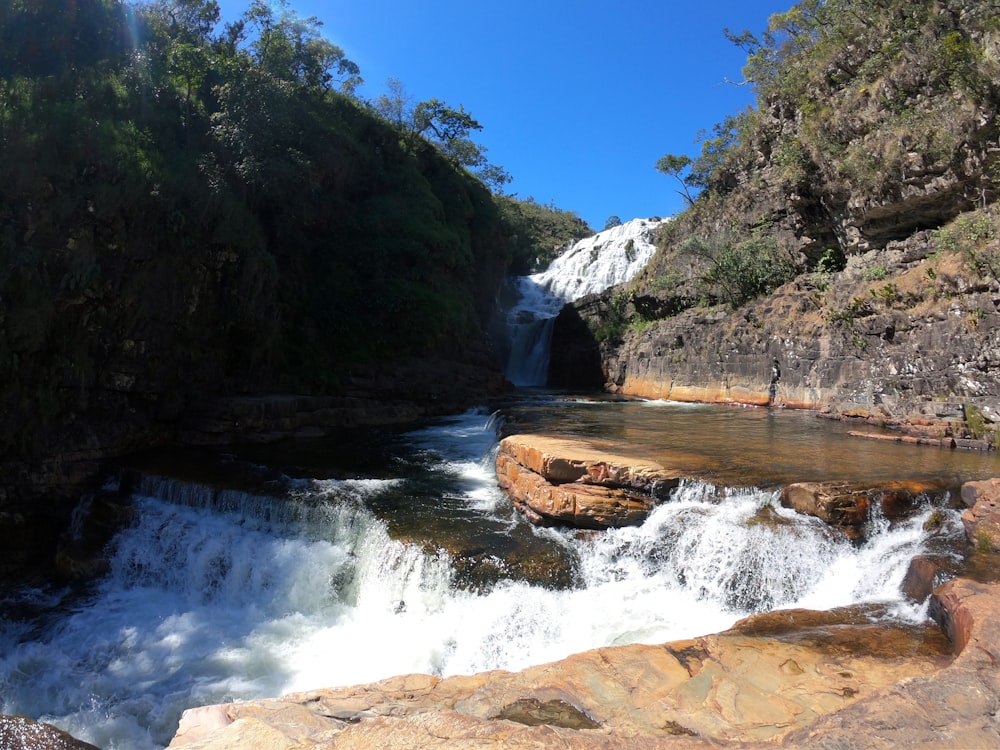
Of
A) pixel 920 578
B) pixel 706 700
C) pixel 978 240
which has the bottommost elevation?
pixel 706 700

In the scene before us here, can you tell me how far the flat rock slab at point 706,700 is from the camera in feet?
9.77

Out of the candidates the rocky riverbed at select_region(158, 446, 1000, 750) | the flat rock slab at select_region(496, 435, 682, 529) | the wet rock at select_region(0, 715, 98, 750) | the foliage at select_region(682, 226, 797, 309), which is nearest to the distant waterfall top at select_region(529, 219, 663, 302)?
the foliage at select_region(682, 226, 797, 309)

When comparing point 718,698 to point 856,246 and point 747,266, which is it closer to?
point 856,246

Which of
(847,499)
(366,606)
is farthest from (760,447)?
(366,606)

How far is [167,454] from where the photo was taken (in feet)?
38.4

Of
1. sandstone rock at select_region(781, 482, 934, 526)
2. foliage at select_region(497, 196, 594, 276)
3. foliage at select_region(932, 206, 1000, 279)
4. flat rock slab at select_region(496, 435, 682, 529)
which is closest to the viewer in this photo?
sandstone rock at select_region(781, 482, 934, 526)

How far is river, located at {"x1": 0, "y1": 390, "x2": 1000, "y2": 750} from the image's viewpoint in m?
5.96

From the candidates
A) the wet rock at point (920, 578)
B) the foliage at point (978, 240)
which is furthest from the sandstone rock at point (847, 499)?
the foliage at point (978, 240)

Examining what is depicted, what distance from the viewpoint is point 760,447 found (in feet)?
33.2

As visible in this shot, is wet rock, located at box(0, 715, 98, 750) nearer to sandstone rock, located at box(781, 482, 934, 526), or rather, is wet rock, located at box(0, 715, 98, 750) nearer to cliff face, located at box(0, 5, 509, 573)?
sandstone rock, located at box(781, 482, 934, 526)

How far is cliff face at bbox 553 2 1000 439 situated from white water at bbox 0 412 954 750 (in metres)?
7.12

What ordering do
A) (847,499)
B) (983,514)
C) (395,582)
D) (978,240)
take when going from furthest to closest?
(978,240) → (395,582) → (847,499) → (983,514)

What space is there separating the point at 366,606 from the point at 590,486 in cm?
311

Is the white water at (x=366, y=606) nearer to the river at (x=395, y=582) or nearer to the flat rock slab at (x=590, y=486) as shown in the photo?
the river at (x=395, y=582)
